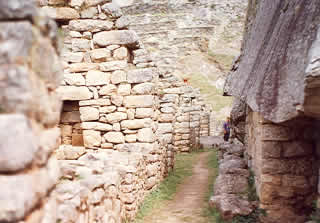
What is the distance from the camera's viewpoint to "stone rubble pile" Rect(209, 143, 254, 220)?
4.59m

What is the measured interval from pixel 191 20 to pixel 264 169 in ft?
99.5

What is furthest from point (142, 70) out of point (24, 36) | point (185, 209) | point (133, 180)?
point (24, 36)

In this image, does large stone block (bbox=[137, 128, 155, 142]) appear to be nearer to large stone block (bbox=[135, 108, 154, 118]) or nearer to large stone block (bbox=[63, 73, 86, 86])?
large stone block (bbox=[135, 108, 154, 118])

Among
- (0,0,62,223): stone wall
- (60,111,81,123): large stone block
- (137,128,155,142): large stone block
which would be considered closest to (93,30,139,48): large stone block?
(60,111,81,123): large stone block

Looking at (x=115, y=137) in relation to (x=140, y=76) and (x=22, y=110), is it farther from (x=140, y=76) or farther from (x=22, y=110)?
(x=22, y=110)

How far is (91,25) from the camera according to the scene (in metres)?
5.58

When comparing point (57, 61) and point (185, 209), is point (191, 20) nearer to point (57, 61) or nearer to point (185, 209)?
point (185, 209)

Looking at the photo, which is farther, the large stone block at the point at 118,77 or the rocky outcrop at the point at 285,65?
the large stone block at the point at 118,77

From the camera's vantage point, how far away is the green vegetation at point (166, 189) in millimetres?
5214

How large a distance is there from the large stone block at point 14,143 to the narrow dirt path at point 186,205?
3.59 m

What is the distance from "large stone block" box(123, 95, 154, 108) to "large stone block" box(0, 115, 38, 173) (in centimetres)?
413

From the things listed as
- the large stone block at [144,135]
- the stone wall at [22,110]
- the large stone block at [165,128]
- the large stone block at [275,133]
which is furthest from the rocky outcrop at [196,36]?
the stone wall at [22,110]

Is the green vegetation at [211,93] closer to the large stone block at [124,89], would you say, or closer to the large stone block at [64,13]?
the large stone block at [124,89]

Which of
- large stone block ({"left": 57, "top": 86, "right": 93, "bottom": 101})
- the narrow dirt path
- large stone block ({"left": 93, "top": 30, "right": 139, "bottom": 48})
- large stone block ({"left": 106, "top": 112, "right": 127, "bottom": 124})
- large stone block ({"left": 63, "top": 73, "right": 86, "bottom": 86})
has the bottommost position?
the narrow dirt path
